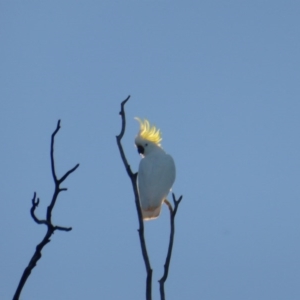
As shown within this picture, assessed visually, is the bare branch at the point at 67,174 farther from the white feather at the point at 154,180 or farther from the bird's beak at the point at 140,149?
the bird's beak at the point at 140,149

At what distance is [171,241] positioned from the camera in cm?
358

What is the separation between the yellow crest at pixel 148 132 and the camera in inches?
262

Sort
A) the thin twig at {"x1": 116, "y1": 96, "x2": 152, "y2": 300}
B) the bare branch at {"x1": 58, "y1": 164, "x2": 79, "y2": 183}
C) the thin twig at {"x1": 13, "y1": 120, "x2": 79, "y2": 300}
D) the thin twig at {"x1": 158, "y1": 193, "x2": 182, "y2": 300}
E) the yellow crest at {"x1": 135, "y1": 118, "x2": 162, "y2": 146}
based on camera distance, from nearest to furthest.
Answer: the thin twig at {"x1": 13, "y1": 120, "x2": 79, "y2": 300} → the bare branch at {"x1": 58, "y1": 164, "x2": 79, "y2": 183} → the thin twig at {"x1": 116, "y1": 96, "x2": 152, "y2": 300} → the thin twig at {"x1": 158, "y1": 193, "x2": 182, "y2": 300} → the yellow crest at {"x1": 135, "y1": 118, "x2": 162, "y2": 146}

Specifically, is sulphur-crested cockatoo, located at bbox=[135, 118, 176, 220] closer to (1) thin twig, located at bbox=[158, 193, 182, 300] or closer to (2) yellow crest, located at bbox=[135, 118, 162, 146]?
(2) yellow crest, located at bbox=[135, 118, 162, 146]

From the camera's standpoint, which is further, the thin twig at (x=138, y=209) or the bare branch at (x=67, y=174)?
the thin twig at (x=138, y=209)

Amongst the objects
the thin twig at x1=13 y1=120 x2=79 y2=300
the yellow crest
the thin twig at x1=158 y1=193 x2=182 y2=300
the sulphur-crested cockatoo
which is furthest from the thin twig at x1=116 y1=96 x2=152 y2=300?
the yellow crest

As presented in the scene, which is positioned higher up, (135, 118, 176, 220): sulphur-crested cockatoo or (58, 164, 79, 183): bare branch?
(135, 118, 176, 220): sulphur-crested cockatoo

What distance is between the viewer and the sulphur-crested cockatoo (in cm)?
555

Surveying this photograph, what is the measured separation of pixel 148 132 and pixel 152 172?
903mm

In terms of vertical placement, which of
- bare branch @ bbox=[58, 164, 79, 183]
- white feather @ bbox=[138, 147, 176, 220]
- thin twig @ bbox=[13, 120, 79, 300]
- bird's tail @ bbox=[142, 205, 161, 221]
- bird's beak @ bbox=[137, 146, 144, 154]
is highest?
bird's beak @ bbox=[137, 146, 144, 154]

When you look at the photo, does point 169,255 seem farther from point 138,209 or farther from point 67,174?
point 67,174

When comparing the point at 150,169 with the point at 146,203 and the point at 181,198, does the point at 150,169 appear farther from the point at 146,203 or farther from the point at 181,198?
the point at 181,198

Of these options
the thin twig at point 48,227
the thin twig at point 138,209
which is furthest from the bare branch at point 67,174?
the thin twig at point 138,209

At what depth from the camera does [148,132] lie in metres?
6.70
